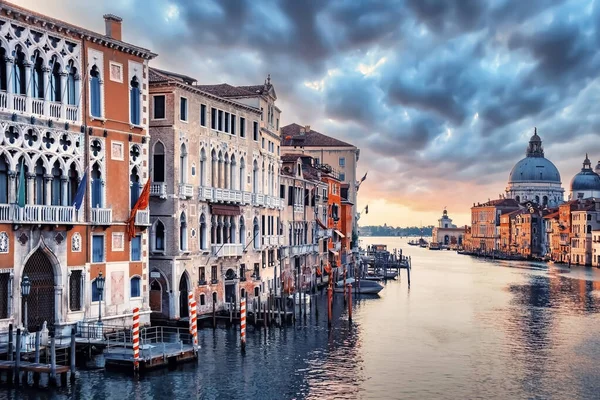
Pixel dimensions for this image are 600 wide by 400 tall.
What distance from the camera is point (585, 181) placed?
483ft

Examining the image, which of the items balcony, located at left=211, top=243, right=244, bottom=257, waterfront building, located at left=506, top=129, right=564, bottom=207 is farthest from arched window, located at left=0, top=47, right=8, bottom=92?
waterfront building, located at left=506, top=129, right=564, bottom=207

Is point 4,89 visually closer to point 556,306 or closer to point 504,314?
point 504,314

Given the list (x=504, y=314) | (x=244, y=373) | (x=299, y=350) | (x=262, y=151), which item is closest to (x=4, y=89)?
(x=244, y=373)

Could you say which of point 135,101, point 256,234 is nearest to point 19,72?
point 135,101

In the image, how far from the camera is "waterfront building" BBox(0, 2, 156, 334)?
21.3 m

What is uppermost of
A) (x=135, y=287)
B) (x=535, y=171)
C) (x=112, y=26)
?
(x=535, y=171)

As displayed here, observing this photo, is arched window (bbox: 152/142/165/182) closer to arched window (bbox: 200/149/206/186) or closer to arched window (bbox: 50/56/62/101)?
arched window (bbox: 200/149/206/186)

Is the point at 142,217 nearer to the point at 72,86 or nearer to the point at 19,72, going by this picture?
the point at 72,86

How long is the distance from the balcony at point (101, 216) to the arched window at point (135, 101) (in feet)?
10.8

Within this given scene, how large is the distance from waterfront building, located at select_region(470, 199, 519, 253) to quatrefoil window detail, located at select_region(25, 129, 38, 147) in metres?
116

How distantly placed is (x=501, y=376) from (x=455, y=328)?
405 inches

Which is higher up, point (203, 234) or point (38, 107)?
point (38, 107)

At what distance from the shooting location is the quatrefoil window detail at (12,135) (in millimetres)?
21230

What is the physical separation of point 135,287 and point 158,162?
18.3 ft
